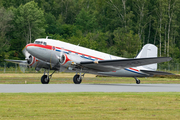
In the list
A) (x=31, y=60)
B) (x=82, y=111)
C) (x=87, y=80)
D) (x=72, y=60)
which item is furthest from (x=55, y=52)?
(x=82, y=111)

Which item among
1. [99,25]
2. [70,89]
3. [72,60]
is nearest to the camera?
[70,89]

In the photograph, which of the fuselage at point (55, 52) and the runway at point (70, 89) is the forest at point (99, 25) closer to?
the fuselage at point (55, 52)

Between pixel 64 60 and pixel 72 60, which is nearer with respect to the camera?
pixel 64 60

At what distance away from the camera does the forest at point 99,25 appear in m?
78.9

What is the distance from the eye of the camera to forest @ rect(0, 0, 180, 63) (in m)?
78.9

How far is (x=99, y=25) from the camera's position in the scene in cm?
10525

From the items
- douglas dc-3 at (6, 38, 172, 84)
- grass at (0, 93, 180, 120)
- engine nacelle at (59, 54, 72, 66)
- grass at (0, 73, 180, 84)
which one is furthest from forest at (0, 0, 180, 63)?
grass at (0, 93, 180, 120)

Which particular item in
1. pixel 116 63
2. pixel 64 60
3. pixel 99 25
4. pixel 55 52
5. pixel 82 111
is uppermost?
pixel 99 25

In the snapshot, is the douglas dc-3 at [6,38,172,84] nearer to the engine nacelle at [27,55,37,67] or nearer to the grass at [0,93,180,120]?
the engine nacelle at [27,55,37,67]

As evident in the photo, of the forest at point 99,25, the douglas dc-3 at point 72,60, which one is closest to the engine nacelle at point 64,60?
the douglas dc-3 at point 72,60

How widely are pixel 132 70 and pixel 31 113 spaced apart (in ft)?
77.9

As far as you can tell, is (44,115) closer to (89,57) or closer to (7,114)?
(7,114)

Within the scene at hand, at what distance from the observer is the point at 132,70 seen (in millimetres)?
34469

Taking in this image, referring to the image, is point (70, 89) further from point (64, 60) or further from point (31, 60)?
point (31, 60)
